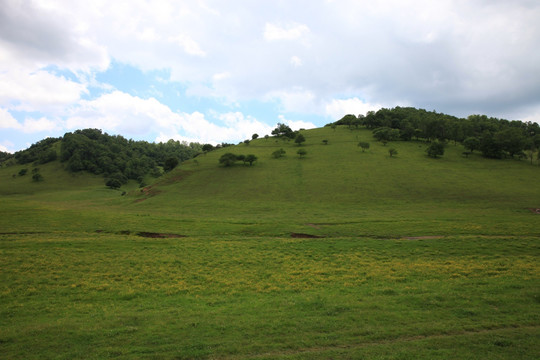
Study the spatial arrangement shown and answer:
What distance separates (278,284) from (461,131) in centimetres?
12094

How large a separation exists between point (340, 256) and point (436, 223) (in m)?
18.3

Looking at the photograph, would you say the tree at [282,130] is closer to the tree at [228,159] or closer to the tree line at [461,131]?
the tree line at [461,131]

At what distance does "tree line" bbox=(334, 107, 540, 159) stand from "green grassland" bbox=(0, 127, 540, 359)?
52.7 meters

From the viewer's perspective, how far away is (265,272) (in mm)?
19141

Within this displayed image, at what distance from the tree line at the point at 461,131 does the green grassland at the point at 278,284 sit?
52747 mm

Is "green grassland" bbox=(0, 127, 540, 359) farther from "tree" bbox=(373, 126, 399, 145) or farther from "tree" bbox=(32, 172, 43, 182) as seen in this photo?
"tree" bbox=(32, 172, 43, 182)

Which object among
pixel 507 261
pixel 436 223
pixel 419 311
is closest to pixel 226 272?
pixel 419 311

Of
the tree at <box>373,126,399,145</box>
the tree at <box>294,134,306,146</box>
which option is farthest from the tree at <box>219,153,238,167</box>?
the tree at <box>373,126,399,145</box>

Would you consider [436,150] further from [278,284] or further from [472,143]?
[278,284]

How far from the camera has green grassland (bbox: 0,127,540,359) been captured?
10.2m

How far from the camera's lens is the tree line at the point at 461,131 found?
8650cm

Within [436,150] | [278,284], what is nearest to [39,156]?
[278,284]

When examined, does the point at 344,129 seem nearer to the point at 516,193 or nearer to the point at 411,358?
the point at 516,193

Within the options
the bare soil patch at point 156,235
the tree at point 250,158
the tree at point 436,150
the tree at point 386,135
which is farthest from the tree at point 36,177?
the tree at point 436,150
